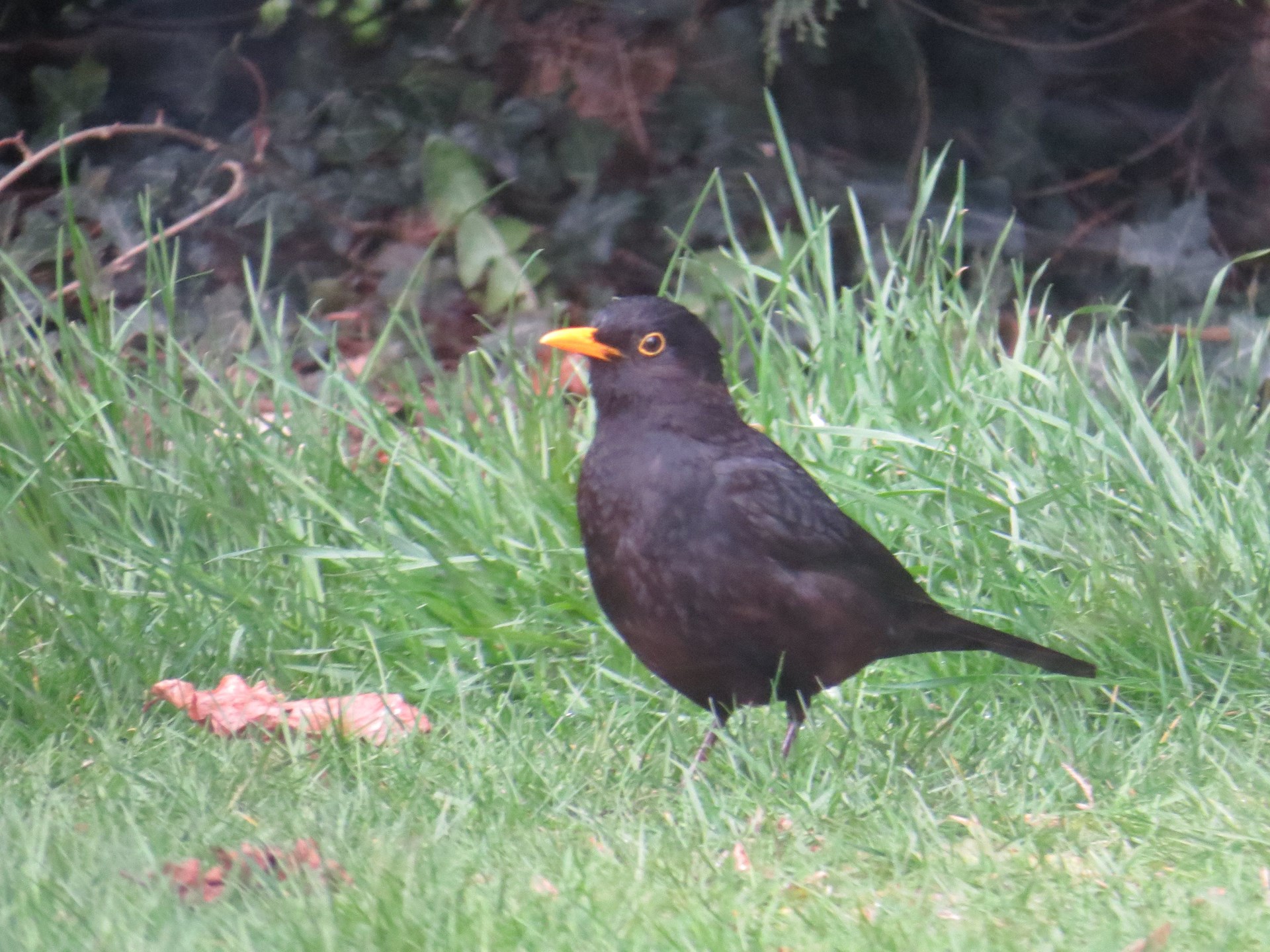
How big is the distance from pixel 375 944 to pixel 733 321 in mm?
2924

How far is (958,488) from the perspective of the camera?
3506 mm

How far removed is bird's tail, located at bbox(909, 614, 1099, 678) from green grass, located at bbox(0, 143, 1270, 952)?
0.08m

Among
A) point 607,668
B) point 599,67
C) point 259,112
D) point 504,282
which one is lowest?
point 607,668

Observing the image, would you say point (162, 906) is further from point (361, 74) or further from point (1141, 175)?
point (1141, 175)

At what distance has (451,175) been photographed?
493 cm

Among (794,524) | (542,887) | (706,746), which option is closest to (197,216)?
(794,524)

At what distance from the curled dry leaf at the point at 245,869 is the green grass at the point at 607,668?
0.13ft

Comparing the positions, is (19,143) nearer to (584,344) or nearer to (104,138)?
(104,138)

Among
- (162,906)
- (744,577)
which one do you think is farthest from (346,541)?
(162,906)

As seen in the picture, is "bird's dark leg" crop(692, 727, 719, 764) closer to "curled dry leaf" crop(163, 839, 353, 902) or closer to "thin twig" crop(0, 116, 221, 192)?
"curled dry leaf" crop(163, 839, 353, 902)

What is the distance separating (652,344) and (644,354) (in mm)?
25

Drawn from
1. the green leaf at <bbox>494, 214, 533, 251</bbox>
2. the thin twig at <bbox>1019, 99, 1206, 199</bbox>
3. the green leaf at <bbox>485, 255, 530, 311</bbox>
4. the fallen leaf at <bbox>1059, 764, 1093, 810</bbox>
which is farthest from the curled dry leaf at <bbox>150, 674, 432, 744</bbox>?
the thin twig at <bbox>1019, 99, 1206, 199</bbox>

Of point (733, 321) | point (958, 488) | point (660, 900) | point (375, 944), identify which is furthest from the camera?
point (733, 321)

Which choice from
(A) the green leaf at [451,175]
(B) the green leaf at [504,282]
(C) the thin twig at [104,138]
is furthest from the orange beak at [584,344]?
(C) the thin twig at [104,138]
